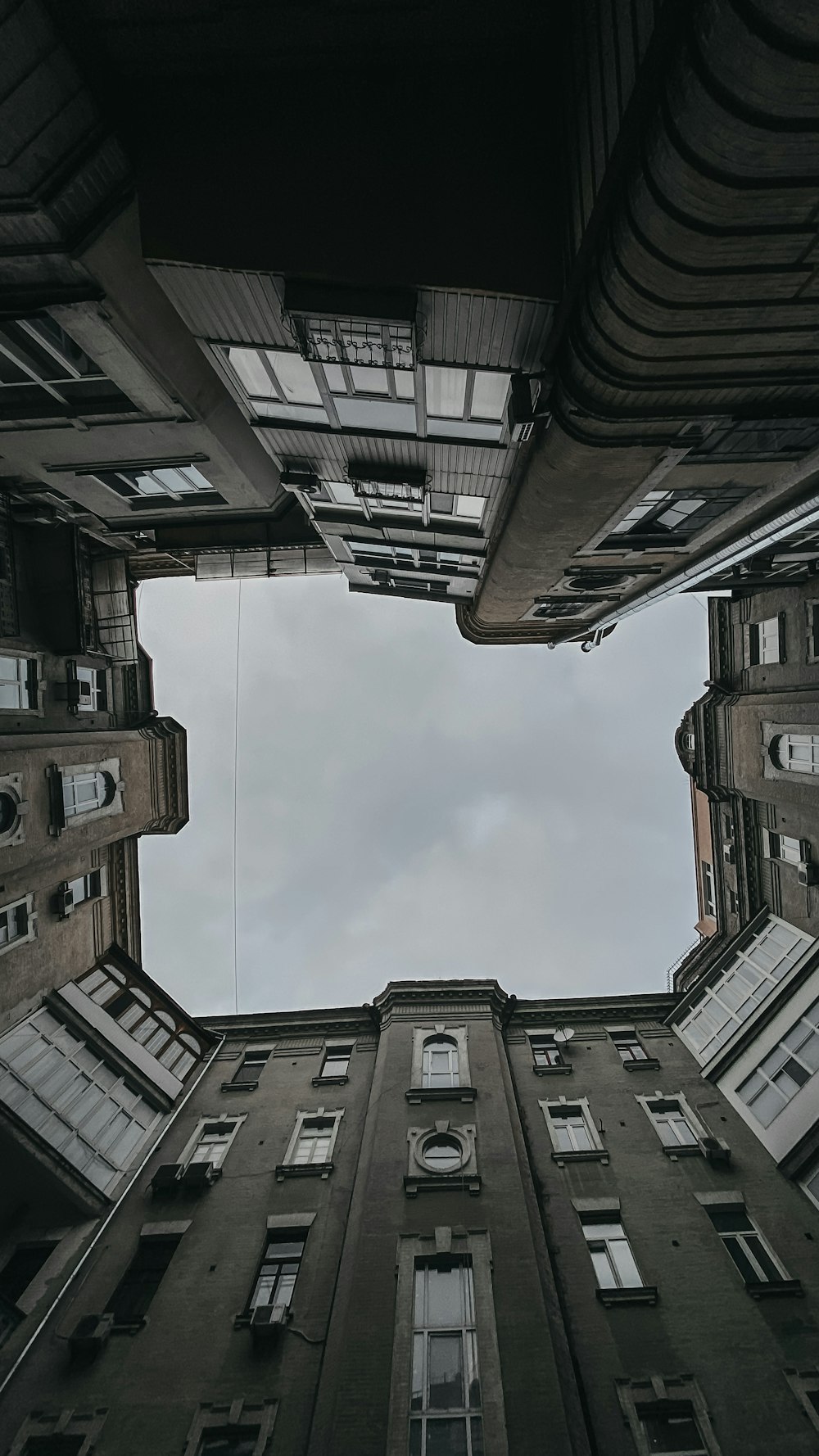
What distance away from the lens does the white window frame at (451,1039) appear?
2040cm

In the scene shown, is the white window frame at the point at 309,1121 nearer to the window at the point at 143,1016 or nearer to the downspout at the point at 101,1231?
the downspout at the point at 101,1231

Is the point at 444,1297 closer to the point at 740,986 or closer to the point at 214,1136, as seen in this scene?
the point at 214,1136

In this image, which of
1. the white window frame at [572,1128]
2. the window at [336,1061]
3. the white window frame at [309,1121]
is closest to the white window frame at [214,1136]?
the white window frame at [309,1121]

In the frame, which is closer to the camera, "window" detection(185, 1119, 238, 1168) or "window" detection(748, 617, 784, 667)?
"window" detection(185, 1119, 238, 1168)

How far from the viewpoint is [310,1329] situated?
44.7 feet

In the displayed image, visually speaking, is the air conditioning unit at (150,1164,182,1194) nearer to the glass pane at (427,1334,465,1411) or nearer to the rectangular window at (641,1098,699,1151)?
the glass pane at (427,1334,465,1411)

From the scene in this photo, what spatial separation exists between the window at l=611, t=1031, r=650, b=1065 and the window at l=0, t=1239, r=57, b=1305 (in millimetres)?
18616

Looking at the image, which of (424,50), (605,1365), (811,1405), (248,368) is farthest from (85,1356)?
(424,50)

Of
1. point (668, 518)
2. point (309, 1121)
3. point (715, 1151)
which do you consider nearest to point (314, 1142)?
point (309, 1121)

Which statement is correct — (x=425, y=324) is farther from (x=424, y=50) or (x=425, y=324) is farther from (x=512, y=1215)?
(x=512, y=1215)

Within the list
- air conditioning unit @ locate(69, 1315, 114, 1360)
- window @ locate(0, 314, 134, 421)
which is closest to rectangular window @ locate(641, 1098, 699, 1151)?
air conditioning unit @ locate(69, 1315, 114, 1360)

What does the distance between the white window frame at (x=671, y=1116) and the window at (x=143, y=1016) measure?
53.5ft

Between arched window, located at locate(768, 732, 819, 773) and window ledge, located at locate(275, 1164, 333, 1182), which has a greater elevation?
arched window, located at locate(768, 732, 819, 773)

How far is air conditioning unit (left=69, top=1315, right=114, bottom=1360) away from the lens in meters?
13.1
